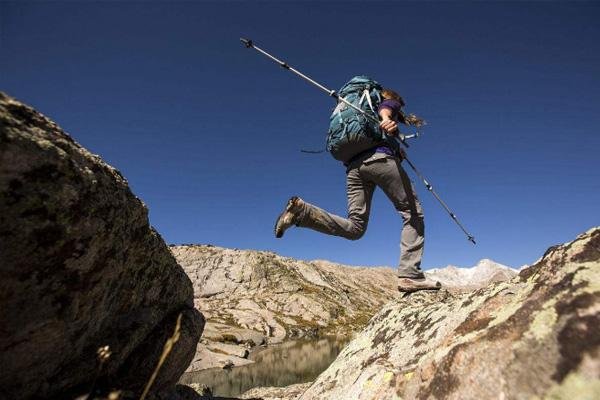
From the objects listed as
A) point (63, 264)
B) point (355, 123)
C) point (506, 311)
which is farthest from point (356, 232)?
point (63, 264)

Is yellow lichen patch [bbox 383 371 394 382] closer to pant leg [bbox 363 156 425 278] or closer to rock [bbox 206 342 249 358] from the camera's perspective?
pant leg [bbox 363 156 425 278]

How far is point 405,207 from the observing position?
10.4m

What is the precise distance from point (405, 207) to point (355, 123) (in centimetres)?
262

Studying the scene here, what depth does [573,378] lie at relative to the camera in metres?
3.12

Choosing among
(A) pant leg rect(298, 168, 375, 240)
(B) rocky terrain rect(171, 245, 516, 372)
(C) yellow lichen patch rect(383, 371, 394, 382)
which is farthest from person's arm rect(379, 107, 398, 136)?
(B) rocky terrain rect(171, 245, 516, 372)

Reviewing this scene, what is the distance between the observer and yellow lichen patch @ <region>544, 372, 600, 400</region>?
9.77 ft

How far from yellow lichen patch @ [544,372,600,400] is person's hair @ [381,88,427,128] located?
8.50m

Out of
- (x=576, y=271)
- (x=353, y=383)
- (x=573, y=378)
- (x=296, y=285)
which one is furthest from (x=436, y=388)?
(x=296, y=285)

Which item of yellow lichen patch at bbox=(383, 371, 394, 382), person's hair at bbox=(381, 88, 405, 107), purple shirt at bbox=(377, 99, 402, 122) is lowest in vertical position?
yellow lichen patch at bbox=(383, 371, 394, 382)

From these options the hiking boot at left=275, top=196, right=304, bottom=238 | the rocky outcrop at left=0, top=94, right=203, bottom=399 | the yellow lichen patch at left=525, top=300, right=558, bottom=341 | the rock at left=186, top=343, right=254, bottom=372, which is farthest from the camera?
the rock at left=186, top=343, right=254, bottom=372

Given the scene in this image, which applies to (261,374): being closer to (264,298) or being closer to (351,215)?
(351,215)

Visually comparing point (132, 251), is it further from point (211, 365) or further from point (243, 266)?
point (243, 266)

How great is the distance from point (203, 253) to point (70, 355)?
464 feet

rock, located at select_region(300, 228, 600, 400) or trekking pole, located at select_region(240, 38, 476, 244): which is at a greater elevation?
trekking pole, located at select_region(240, 38, 476, 244)
